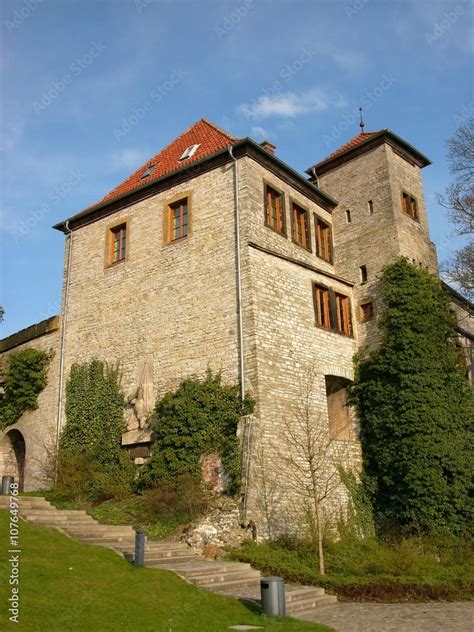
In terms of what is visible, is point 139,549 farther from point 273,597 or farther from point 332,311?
point 332,311

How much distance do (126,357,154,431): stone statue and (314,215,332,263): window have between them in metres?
6.76

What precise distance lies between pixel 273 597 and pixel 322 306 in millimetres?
10851

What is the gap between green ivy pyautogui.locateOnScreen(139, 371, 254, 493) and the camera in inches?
605

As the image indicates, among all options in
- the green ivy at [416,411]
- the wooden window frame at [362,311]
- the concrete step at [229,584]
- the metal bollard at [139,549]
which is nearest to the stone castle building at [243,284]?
the wooden window frame at [362,311]

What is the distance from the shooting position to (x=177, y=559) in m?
12.2

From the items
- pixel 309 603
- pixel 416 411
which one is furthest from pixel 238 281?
pixel 309 603

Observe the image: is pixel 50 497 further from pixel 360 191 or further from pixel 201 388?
pixel 360 191

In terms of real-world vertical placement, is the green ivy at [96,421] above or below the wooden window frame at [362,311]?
below

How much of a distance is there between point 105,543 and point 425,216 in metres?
15.4

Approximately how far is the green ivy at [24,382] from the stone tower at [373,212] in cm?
1071

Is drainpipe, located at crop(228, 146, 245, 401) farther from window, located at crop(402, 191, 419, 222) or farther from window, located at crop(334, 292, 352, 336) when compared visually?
window, located at crop(402, 191, 419, 222)

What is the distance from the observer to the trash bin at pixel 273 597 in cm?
887

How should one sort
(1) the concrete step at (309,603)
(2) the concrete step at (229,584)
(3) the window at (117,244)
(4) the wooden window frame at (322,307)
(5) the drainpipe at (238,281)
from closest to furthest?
(1) the concrete step at (309,603) < (2) the concrete step at (229,584) < (5) the drainpipe at (238,281) < (4) the wooden window frame at (322,307) < (3) the window at (117,244)

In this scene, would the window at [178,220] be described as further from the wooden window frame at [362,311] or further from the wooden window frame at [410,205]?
the wooden window frame at [410,205]
